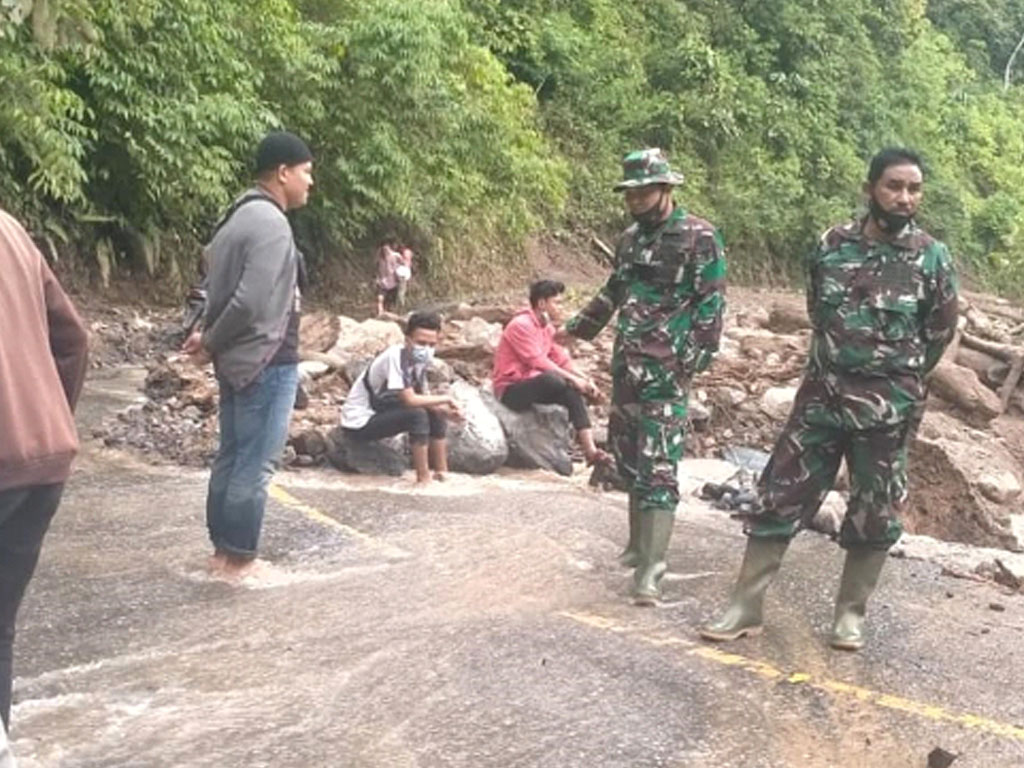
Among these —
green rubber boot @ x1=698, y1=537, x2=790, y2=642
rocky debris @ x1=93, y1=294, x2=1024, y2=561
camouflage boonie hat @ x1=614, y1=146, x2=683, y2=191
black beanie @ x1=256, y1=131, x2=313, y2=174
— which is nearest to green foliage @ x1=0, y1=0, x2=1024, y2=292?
rocky debris @ x1=93, y1=294, x2=1024, y2=561

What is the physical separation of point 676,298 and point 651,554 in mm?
1077

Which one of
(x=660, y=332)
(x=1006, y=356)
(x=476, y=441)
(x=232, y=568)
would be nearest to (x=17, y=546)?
(x=232, y=568)

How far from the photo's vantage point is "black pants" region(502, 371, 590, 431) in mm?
9094

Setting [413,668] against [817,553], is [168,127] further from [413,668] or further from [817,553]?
[413,668]

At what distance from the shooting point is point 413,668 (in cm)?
473

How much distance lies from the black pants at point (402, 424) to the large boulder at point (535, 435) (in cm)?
91

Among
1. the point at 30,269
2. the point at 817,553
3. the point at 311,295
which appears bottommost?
the point at 311,295

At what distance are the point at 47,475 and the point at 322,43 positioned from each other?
19.0m

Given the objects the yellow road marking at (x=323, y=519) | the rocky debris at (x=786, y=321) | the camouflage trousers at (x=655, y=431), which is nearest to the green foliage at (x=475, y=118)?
the yellow road marking at (x=323, y=519)

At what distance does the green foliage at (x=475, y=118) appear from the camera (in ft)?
55.6

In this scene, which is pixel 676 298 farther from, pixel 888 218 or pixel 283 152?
pixel 283 152

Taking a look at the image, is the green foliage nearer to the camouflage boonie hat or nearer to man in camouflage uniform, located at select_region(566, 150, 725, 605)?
the camouflage boonie hat

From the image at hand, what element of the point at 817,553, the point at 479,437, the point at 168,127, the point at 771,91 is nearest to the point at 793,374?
the point at 479,437

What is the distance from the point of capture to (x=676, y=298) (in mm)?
5809
